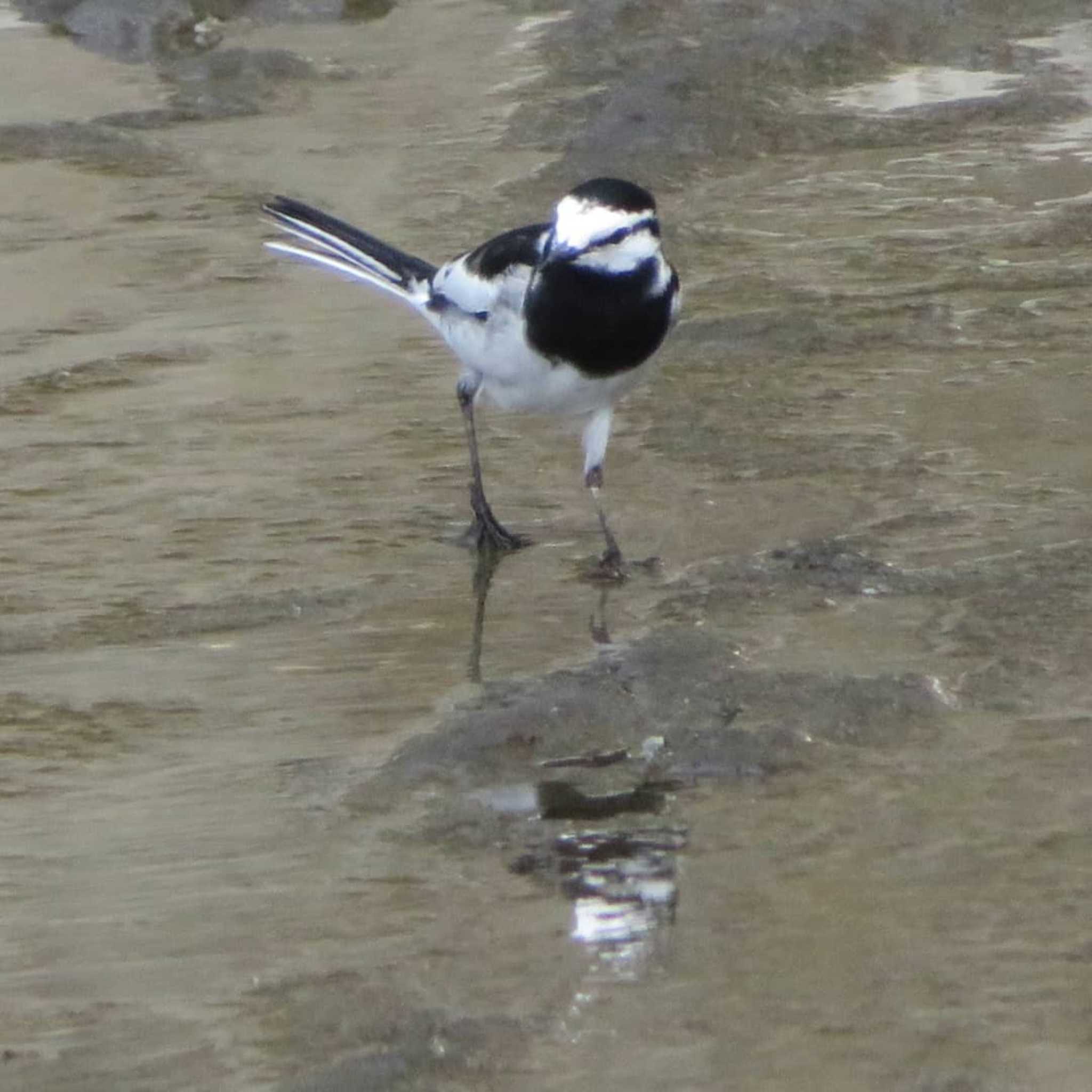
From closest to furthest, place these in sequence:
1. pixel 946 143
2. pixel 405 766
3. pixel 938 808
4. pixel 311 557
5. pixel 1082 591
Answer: pixel 938 808 → pixel 405 766 → pixel 1082 591 → pixel 311 557 → pixel 946 143

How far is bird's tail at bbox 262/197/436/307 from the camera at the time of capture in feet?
21.9

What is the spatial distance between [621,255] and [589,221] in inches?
4.3

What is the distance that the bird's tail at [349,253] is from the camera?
667 cm

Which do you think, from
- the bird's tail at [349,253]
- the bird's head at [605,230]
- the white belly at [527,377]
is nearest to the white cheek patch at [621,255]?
the bird's head at [605,230]

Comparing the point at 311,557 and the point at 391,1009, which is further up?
the point at 391,1009

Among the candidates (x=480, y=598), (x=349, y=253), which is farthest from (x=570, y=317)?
(x=349, y=253)

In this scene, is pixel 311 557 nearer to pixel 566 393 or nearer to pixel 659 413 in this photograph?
pixel 566 393

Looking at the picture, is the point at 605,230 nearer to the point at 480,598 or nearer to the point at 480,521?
the point at 480,521

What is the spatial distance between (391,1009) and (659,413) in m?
3.33

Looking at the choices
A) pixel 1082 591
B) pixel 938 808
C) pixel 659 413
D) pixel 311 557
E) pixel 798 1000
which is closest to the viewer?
pixel 798 1000

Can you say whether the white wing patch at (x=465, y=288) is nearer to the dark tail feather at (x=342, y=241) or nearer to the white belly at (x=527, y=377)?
the white belly at (x=527, y=377)

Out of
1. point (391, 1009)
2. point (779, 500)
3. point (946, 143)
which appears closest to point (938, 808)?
point (391, 1009)

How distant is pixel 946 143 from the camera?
9484mm

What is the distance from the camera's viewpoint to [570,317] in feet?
18.6
